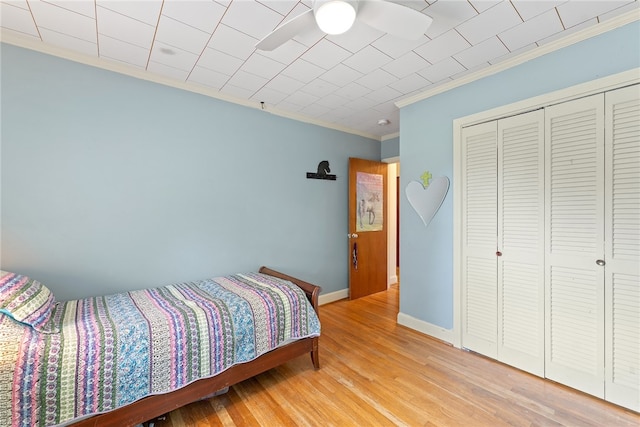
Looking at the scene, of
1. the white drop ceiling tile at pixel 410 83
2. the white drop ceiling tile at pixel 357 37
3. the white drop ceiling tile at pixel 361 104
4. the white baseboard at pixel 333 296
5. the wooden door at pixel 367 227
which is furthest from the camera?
the wooden door at pixel 367 227

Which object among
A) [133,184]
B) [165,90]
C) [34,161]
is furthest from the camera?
[165,90]

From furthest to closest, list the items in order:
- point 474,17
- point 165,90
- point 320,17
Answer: point 165,90 → point 474,17 → point 320,17

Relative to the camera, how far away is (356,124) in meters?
3.91

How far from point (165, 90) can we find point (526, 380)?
399 centimetres

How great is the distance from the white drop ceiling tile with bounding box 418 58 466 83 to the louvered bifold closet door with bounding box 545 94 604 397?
807 millimetres

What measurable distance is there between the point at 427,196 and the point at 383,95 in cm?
119

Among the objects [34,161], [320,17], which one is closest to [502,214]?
[320,17]

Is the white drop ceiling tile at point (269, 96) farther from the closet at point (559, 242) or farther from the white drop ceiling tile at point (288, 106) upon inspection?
the closet at point (559, 242)

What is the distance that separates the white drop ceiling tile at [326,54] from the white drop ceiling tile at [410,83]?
708mm

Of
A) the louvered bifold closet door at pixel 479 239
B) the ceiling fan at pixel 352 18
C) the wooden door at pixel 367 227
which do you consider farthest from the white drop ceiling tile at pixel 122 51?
the louvered bifold closet door at pixel 479 239

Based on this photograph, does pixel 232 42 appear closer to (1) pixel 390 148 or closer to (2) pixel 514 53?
(2) pixel 514 53

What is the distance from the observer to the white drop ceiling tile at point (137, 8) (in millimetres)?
1651

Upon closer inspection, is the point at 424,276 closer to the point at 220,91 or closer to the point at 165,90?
the point at 220,91

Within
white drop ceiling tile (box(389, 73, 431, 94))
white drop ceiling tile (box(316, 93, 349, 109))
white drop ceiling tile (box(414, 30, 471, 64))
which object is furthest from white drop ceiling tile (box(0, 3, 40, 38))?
white drop ceiling tile (box(389, 73, 431, 94))
